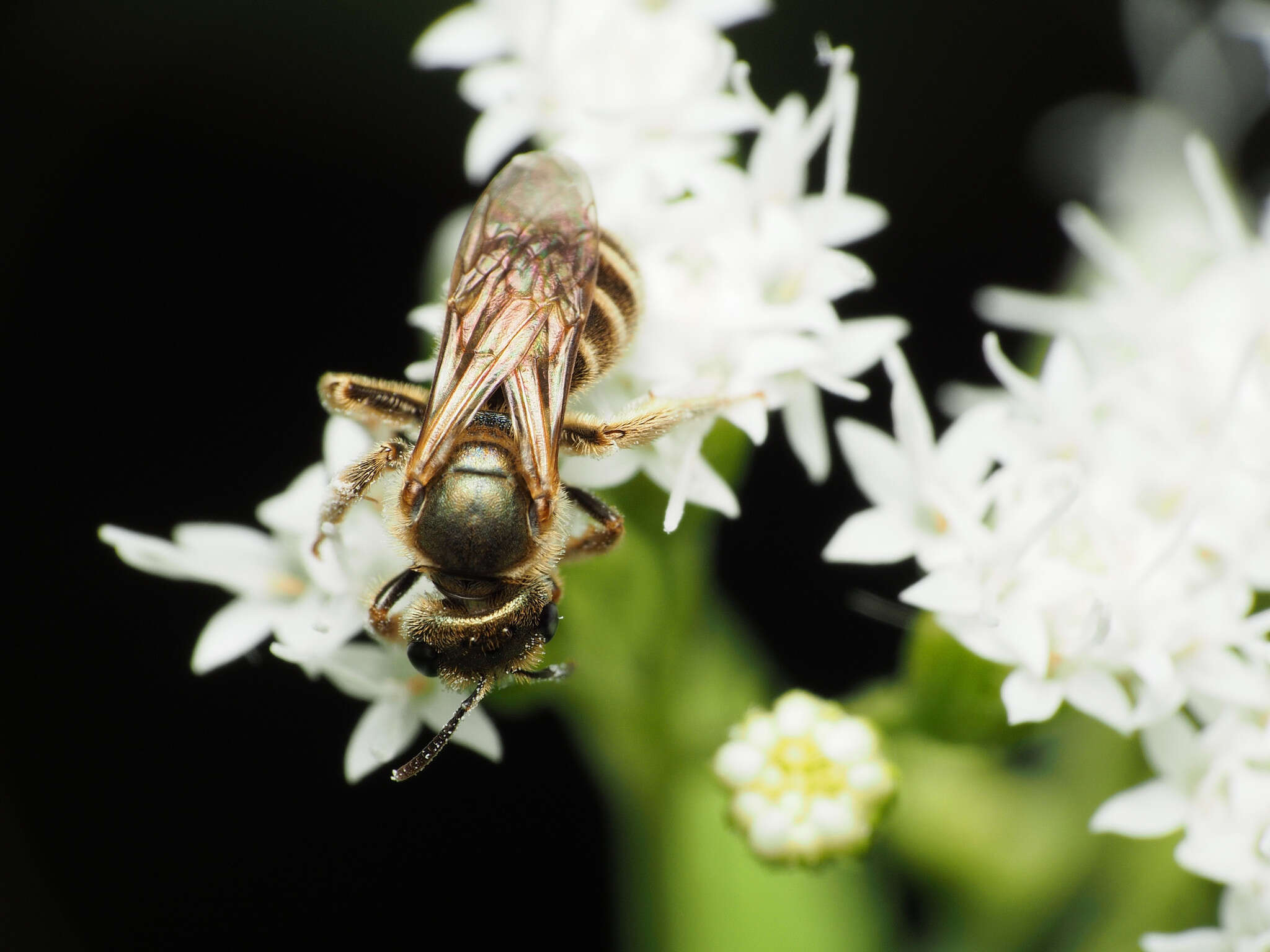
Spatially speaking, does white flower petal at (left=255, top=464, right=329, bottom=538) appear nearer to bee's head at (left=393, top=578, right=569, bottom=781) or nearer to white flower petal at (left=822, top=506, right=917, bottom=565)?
bee's head at (left=393, top=578, right=569, bottom=781)

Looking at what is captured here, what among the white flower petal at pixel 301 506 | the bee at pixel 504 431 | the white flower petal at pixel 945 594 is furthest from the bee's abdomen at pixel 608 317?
the white flower petal at pixel 945 594

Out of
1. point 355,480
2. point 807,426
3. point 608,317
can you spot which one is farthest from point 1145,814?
point 355,480

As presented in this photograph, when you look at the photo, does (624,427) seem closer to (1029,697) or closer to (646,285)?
(646,285)

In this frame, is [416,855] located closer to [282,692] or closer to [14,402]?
[282,692]

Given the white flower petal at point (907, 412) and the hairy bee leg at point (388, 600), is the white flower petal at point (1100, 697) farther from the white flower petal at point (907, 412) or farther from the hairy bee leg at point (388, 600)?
the hairy bee leg at point (388, 600)

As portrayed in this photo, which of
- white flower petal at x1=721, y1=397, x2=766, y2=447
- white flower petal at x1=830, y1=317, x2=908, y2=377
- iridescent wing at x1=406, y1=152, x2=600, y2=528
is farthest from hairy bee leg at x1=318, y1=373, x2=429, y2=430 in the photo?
white flower petal at x1=830, y1=317, x2=908, y2=377

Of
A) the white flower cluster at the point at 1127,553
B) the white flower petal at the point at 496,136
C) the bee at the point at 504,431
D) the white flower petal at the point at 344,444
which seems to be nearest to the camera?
the bee at the point at 504,431

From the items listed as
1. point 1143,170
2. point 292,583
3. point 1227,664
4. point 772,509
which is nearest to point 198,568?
point 292,583
